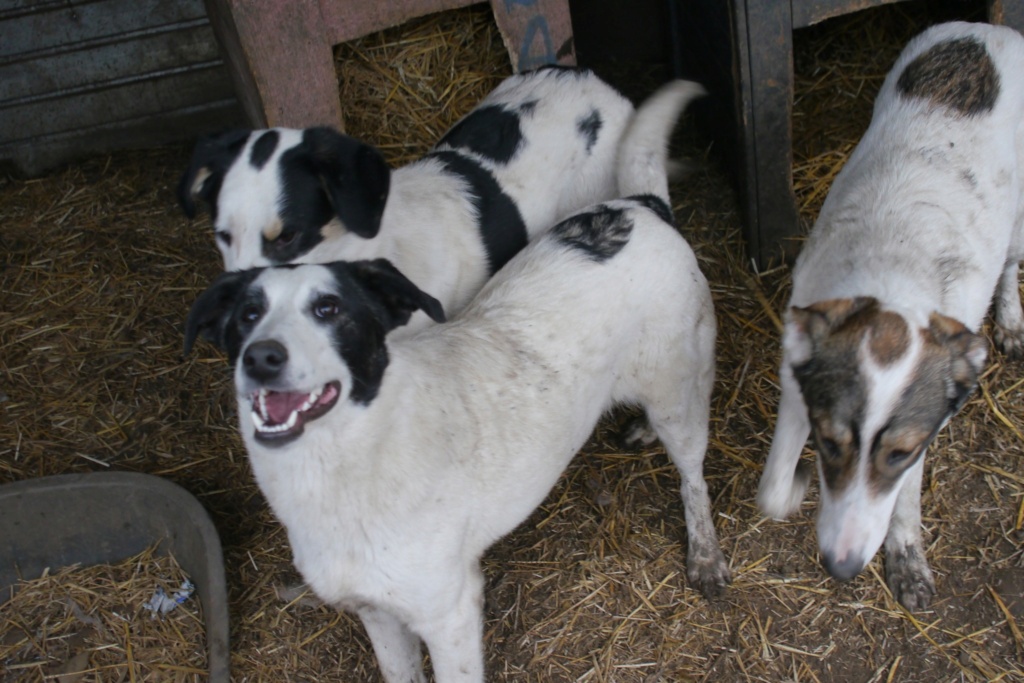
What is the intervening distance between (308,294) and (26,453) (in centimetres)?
273

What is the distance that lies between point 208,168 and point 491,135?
1319mm

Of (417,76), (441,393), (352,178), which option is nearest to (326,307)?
(441,393)

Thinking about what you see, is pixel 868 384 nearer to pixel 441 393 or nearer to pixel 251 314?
pixel 441 393

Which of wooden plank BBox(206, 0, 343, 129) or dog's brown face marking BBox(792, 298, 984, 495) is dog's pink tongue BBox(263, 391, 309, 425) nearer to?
dog's brown face marking BBox(792, 298, 984, 495)

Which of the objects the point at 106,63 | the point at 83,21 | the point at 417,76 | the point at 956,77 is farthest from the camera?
the point at 106,63

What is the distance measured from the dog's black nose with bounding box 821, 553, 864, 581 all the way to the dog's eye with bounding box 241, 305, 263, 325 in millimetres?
1817

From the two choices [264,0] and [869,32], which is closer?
[264,0]

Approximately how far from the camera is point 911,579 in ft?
12.1

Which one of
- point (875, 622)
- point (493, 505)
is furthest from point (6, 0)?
point (875, 622)

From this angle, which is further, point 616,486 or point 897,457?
point 616,486

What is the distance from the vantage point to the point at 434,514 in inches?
111

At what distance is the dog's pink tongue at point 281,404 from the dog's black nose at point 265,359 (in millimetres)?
165

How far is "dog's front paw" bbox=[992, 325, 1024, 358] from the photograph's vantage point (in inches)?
175

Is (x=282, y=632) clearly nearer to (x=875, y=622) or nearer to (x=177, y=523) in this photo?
(x=177, y=523)
